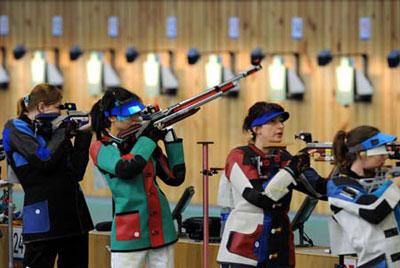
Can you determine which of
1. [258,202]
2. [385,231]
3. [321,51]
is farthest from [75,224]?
[321,51]

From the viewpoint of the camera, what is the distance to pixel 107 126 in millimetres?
4645

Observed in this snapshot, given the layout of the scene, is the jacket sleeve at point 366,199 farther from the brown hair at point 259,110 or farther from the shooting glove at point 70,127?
the shooting glove at point 70,127

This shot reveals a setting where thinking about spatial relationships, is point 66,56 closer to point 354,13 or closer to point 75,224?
point 354,13

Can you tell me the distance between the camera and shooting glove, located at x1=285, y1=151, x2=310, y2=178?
4430 mm

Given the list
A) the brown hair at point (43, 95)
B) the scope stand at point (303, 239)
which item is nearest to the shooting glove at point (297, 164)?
the scope stand at point (303, 239)

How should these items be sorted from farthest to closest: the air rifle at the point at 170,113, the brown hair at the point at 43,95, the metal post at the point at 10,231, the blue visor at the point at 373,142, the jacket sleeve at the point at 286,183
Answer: the metal post at the point at 10,231
the brown hair at the point at 43,95
the air rifle at the point at 170,113
the jacket sleeve at the point at 286,183
the blue visor at the point at 373,142

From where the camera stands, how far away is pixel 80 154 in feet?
16.2

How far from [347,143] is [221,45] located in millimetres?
5585

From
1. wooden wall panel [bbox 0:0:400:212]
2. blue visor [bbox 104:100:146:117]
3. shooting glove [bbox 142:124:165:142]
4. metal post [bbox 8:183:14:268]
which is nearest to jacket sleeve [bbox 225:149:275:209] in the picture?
shooting glove [bbox 142:124:165:142]

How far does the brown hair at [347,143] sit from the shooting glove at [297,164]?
17 cm

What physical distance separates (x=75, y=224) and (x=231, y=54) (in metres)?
4.89

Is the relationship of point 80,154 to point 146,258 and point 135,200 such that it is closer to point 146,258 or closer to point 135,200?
point 135,200

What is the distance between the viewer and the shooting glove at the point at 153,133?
461 centimetres

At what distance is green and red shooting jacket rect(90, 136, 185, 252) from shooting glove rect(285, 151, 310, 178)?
0.68m
